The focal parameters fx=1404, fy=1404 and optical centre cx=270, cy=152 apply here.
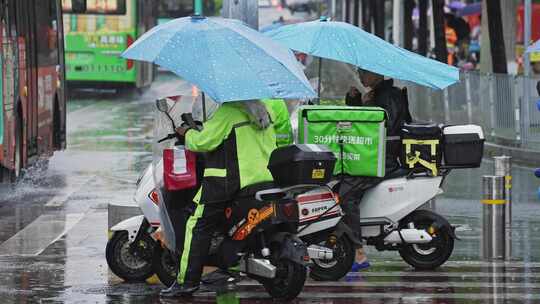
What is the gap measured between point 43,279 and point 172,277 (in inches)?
48.4

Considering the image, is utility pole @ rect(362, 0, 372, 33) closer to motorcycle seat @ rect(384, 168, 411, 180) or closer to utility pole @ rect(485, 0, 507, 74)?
utility pole @ rect(485, 0, 507, 74)

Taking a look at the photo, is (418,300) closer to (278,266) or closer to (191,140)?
(278,266)

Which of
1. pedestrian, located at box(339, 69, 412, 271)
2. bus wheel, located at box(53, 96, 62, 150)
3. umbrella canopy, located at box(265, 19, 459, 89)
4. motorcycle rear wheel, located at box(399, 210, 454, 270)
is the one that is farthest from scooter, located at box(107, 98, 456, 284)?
bus wheel, located at box(53, 96, 62, 150)

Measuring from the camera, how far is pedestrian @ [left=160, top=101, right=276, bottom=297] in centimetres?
944

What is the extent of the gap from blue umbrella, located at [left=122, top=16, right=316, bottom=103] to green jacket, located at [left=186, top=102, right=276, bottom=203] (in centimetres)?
29

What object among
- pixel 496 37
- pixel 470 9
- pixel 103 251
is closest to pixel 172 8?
pixel 470 9

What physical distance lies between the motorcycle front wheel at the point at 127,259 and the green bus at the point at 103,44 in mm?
31146

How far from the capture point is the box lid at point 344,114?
10.6m

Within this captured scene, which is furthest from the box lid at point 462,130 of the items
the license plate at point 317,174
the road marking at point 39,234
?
the road marking at point 39,234

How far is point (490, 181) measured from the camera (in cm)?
1205

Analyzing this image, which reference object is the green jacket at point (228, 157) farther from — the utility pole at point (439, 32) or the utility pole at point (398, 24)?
the utility pole at point (398, 24)

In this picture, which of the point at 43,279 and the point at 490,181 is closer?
the point at 43,279

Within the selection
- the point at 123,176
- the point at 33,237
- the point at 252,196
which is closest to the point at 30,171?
the point at 123,176

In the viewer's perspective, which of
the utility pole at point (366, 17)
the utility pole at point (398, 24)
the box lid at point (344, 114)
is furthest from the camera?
the utility pole at point (366, 17)
